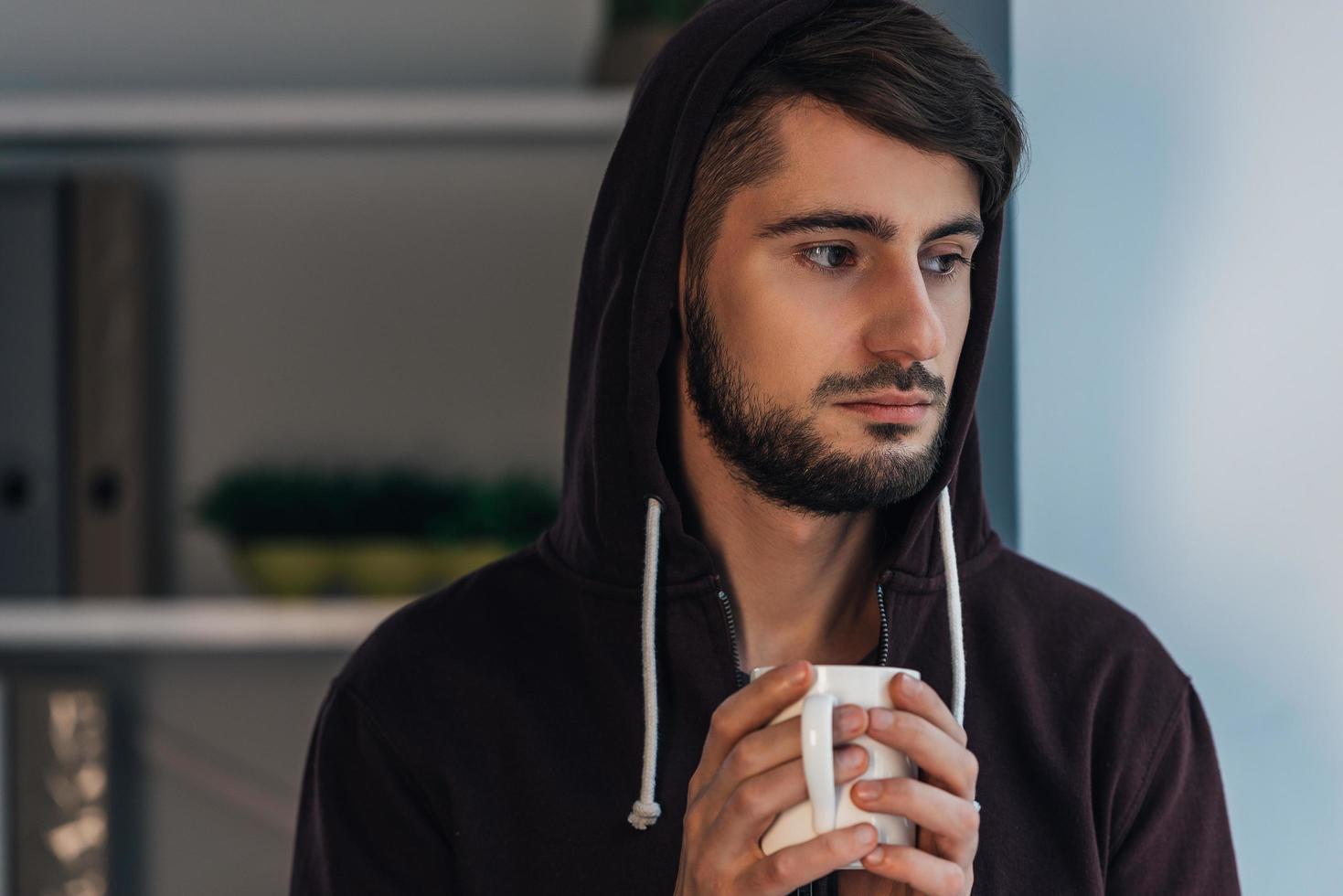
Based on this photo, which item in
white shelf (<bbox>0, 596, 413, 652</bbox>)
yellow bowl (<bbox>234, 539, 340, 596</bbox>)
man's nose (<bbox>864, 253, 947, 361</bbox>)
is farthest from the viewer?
yellow bowl (<bbox>234, 539, 340, 596</bbox>)

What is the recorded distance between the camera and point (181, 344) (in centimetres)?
185

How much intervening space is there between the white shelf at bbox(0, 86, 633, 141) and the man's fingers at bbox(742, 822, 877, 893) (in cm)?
106

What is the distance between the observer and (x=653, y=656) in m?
1.00

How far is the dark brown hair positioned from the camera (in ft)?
3.24

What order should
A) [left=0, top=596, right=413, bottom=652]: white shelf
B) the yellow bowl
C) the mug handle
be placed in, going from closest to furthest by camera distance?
1. the mug handle
2. [left=0, top=596, right=413, bottom=652]: white shelf
3. the yellow bowl

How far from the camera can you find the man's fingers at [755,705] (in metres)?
0.74

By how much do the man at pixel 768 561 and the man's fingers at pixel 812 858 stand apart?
175mm

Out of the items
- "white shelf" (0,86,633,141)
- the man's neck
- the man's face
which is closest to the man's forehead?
the man's face

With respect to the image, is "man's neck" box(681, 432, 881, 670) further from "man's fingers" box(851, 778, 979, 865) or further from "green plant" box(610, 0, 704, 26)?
"green plant" box(610, 0, 704, 26)

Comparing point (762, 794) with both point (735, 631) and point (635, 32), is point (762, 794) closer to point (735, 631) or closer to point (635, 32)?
point (735, 631)

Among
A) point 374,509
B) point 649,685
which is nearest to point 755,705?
point 649,685

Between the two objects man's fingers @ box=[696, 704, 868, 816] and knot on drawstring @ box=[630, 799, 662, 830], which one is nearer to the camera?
man's fingers @ box=[696, 704, 868, 816]

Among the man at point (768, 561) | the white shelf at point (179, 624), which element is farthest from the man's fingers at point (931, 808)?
the white shelf at point (179, 624)

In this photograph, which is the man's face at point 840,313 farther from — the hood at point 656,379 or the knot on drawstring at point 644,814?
the knot on drawstring at point 644,814
